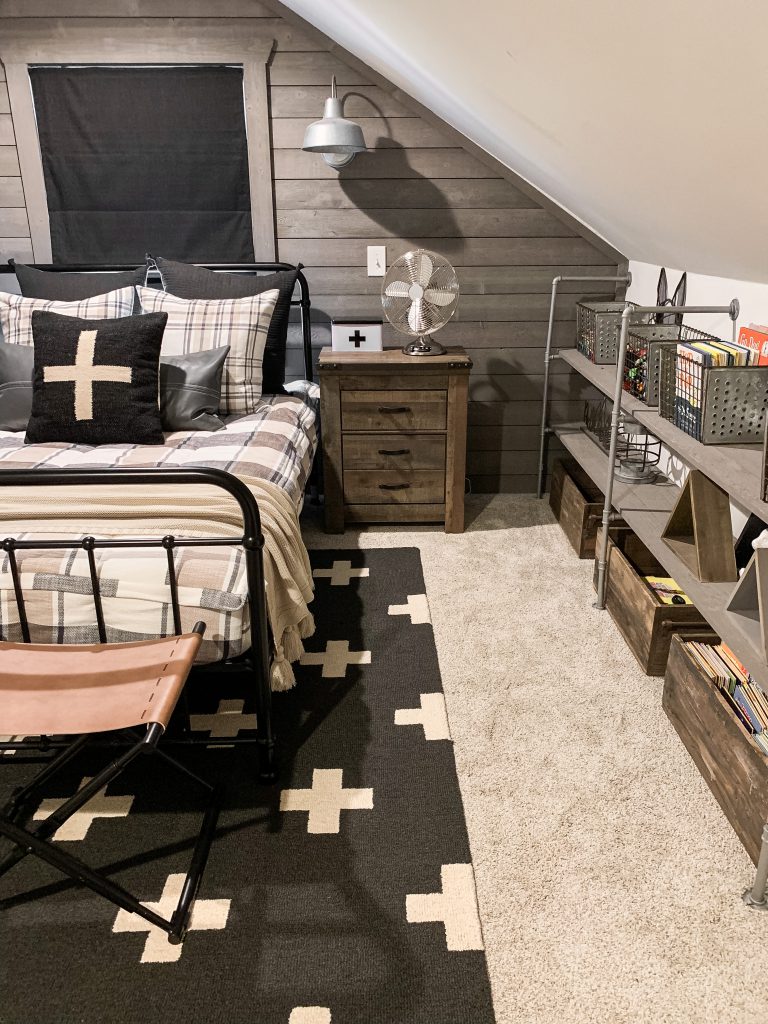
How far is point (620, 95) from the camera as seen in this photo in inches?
52.4

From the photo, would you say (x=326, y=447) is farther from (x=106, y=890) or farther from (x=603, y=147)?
(x=106, y=890)

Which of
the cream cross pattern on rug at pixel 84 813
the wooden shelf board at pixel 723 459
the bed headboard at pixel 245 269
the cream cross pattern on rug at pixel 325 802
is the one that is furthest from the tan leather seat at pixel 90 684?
the bed headboard at pixel 245 269

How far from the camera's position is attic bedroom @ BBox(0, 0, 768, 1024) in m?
1.33

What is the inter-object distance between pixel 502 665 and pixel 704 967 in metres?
0.97

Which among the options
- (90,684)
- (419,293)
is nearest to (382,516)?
A: (419,293)

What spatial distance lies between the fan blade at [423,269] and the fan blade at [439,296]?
0.03m

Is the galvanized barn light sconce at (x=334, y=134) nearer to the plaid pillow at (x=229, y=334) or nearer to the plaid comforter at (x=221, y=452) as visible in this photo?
the plaid pillow at (x=229, y=334)

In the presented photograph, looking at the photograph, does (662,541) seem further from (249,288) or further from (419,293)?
(249,288)

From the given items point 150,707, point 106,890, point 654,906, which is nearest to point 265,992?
point 106,890

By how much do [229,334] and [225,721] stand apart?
1430 millimetres

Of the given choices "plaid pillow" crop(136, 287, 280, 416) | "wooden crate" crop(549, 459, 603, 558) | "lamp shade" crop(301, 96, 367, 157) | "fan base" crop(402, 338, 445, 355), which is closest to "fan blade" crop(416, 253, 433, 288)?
"fan base" crop(402, 338, 445, 355)

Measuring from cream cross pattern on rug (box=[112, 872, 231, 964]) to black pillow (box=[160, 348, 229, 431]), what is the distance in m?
1.52

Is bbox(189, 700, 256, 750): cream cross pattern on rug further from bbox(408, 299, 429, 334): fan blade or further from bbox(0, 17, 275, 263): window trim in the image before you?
bbox(0, 17, 275, 263): window trim

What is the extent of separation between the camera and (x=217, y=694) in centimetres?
209
